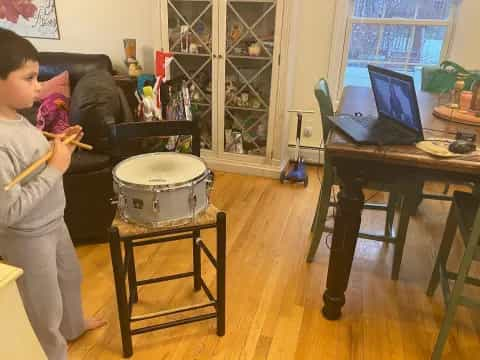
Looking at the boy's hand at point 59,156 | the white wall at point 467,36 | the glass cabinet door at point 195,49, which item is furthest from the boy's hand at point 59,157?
the white wall at point 467,36

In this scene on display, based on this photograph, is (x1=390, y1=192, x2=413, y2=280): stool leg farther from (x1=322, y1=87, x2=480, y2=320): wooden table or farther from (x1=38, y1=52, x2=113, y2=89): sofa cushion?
(x1=38, y1=52, x2=113, y2=89): sofa cushion

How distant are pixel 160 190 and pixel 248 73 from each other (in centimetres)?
211

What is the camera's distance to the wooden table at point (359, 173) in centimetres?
145

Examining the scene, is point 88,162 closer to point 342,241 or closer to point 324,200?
point 324,200

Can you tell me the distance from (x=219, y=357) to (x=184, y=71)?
2.39 m

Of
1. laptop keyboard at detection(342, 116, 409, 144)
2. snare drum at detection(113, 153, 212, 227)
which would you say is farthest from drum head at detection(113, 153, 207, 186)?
laptop keyboard at detection(342, 116, 409, 144)

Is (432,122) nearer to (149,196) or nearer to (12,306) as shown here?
(149,196)

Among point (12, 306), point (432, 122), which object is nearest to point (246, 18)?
point (432, 122)

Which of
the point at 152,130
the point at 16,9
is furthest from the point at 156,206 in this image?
the point at 16,9

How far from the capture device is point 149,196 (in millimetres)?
1395

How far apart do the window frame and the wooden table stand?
1539 mm

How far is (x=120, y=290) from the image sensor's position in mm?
1506

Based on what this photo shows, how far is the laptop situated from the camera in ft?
4.80

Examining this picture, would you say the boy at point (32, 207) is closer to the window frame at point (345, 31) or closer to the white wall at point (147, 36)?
the white wall at point (147, 36)
